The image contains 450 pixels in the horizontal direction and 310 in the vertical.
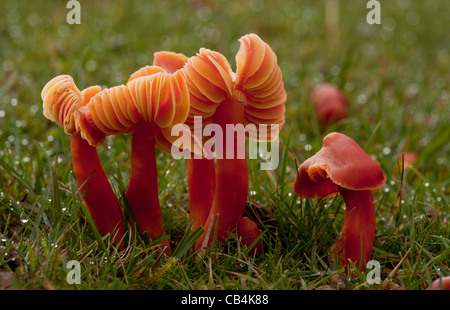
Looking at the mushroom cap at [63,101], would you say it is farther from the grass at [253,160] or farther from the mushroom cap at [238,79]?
the mushroom cap at [238,79]

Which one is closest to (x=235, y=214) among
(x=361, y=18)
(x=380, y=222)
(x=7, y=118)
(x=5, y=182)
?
(x=380, y=222)

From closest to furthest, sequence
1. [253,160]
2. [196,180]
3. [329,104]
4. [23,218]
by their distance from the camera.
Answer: [196,180] → [23,218] → [253,160] → [329,104]

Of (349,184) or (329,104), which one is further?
A: (329,104)

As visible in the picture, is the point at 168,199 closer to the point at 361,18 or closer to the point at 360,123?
the point at 360,123

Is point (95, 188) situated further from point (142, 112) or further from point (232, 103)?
point (232, 103)

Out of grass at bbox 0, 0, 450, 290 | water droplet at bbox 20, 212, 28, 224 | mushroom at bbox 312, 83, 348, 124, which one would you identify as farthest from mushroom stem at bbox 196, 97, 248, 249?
mushroom at bbox 312, 83, 348, 124

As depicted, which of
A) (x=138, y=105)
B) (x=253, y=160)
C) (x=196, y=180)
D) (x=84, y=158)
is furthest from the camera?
(x=253, y=160)

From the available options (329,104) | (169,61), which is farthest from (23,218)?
(329,104)
